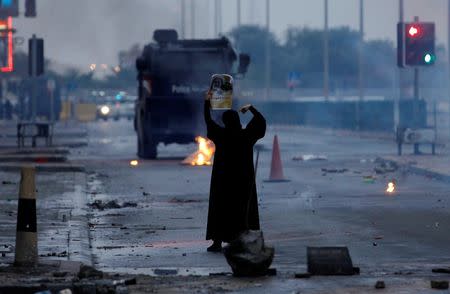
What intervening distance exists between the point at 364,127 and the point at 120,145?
1862 cm

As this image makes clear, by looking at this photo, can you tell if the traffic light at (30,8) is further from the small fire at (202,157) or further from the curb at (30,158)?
the small fire at (202,157)

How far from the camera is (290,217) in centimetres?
2052

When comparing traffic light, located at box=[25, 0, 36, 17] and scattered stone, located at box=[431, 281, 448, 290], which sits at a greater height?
traffic light, located at box=[25, 0, 36, 17]

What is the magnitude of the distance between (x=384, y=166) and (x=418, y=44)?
14.7 ft

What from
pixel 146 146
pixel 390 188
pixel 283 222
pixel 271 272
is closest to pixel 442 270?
pixel 271 272

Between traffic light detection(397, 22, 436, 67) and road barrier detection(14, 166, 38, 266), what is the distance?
2348 centimetres

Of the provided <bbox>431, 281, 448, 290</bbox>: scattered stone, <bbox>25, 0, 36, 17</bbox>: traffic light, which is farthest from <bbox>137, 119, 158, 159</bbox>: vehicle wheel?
<bbox>431, 281, 448, 290</bbox>: scattered stone

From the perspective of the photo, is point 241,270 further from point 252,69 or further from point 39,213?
point 252,69

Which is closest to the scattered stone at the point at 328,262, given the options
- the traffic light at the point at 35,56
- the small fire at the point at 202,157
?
the small fire at the point at 202,157

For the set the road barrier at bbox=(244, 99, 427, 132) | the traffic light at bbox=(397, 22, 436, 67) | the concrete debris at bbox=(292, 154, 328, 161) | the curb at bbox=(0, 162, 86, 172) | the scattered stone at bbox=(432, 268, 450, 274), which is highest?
the traffic light at bbox=(397, 22, 436, 67)

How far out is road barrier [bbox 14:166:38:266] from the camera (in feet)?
44.9

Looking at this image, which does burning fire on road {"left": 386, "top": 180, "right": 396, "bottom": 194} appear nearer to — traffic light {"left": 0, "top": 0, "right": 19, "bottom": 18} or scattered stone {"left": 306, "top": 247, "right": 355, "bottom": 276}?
scattered stone {"left": 306, "top": 247, "right": 355, "bottom": 276}

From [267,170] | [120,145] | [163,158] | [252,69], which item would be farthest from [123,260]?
[252,69]

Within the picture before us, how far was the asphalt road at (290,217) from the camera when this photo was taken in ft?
49.6
